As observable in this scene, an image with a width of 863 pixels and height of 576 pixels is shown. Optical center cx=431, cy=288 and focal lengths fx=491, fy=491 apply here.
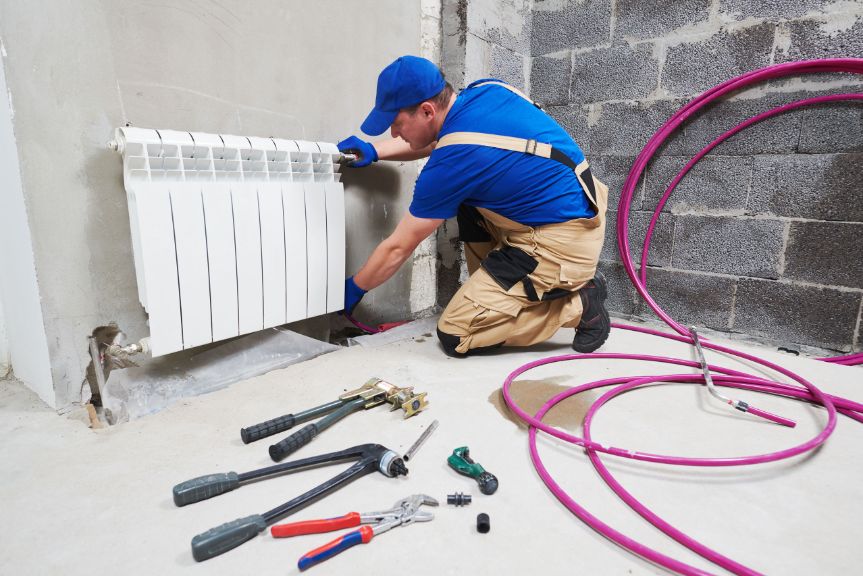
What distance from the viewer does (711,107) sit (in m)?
2.11

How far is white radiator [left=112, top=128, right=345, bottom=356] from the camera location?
1.29m

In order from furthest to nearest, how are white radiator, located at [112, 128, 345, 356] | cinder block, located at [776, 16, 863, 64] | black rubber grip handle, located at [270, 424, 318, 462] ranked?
1. cinder block, located at [776, 16, 863, 64]
2. white radiator, located at [112, 128, 345, 356]
3. black rubber grip handle, located at [270, 424, 318, 462]

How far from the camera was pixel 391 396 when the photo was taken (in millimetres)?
1395

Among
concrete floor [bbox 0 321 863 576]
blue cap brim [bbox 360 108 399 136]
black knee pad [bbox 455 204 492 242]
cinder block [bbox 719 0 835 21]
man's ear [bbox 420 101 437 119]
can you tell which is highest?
cinder block [bbox 719 0 835 21]

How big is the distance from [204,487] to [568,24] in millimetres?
2507

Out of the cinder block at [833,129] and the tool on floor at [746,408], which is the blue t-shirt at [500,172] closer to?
the tool on floor at [746,408]

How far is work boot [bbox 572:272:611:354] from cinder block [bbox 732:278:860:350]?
72 centimetres

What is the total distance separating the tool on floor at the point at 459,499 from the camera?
3.26 ft

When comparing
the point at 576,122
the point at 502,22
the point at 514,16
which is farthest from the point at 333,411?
the point at 514,16

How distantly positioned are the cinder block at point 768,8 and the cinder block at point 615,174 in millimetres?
668

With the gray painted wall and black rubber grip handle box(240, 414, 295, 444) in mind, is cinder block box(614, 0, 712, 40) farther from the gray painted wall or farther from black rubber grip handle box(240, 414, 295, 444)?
black rubber grip handle box(240, 414, 295, 444)

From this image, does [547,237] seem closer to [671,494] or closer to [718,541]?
[671,494]

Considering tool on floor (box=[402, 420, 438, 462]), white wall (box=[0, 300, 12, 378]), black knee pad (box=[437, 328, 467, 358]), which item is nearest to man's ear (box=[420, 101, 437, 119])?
black knee pad (box=[437, 328, 467, 358])

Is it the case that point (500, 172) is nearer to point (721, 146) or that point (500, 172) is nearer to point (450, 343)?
point (450, 343)
